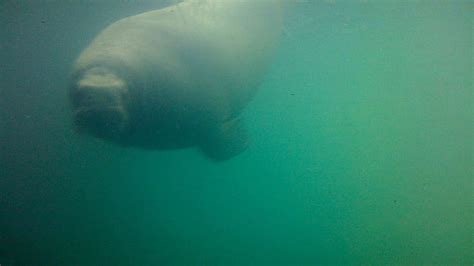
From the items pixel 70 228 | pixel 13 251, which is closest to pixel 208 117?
pixel 13 251

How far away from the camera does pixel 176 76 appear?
14.5ft

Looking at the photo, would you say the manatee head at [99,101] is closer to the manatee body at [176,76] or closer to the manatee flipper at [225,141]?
the manatee body at [176,76]

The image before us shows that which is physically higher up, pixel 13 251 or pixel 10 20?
pixel 10 20

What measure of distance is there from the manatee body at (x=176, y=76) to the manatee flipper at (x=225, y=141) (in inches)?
0.6

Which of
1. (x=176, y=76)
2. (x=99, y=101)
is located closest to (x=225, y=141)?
(x=176, y=76)

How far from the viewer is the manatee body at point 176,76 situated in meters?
3.50

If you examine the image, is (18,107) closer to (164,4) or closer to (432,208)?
(164,4)

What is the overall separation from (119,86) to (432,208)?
45.4ft

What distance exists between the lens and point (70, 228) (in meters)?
10.3

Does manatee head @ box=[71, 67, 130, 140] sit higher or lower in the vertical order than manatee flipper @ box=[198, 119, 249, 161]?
higher

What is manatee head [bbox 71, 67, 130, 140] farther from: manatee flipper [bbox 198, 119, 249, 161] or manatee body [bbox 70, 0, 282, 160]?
manatee flipper [bbox 198, 119, 249, 161]

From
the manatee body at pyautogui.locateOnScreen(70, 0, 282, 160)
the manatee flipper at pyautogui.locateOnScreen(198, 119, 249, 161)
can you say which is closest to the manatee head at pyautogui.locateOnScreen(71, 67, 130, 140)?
the manatee body at pyautogui.locateOnScreen(70, 0, 282, 160)

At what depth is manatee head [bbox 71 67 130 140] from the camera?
10.6 ft

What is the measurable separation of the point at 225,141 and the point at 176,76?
1853mm
